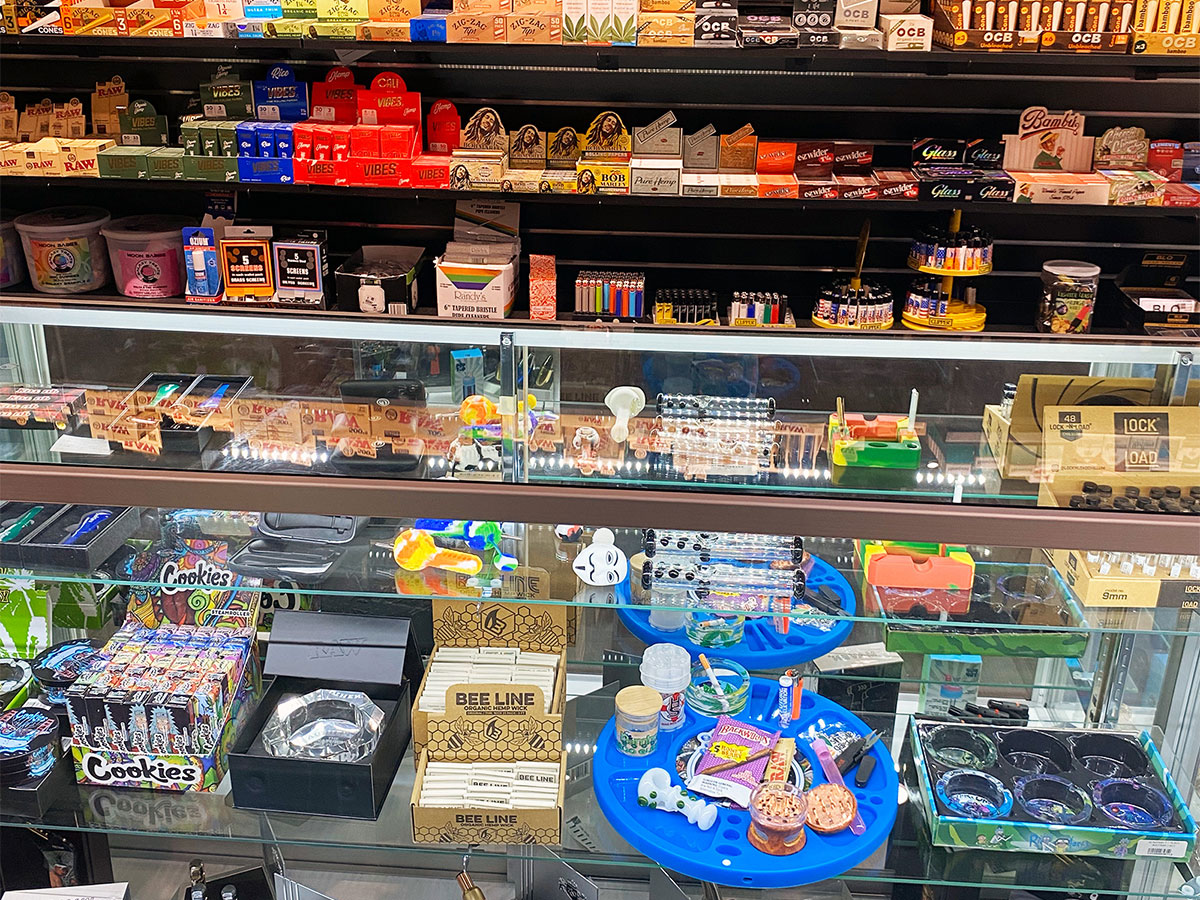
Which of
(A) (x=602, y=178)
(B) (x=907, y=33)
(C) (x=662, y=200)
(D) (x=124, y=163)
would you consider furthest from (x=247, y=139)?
(B) (x=907, y=33)

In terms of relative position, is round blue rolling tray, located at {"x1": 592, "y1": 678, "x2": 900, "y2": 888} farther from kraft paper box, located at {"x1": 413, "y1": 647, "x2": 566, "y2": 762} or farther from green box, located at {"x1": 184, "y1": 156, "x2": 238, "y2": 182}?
green box, located at {"x1": 184, "y1": 156, "x2": 238, "y2": 182}

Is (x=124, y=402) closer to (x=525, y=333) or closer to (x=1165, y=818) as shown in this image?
(x=525, y=333)

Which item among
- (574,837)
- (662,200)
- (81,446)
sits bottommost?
(574,837)

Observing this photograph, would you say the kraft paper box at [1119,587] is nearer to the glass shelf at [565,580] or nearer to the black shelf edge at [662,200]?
the glass shelf at [565,580]

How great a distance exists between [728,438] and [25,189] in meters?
4.35

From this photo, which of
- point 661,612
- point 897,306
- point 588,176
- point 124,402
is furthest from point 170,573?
point 897,306

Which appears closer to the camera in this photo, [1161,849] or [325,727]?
[1161,849]

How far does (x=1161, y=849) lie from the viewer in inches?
76.1

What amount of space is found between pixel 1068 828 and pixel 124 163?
4149mm

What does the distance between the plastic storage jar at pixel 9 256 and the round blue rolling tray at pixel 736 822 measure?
383cm

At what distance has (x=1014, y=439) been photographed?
191 cm

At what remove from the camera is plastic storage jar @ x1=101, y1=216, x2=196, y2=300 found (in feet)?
14.7

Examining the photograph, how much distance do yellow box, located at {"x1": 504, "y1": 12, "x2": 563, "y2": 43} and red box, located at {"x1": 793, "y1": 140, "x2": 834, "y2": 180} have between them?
3.56 feet

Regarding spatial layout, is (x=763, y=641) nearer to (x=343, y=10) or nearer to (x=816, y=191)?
(x=816, y=191)
